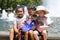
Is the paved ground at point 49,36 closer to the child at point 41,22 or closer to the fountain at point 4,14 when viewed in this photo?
the child at point 41,22

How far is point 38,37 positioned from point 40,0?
7558mm

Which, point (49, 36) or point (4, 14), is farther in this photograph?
point (4, 14)

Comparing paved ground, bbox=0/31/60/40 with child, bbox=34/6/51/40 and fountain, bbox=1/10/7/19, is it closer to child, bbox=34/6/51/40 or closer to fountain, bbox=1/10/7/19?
child, bbox=34/6/51/40

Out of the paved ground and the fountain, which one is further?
the fountain

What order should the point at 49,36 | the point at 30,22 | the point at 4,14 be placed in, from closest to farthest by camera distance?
the point at 49,36 < the point at 30,22 < the point at 4,14

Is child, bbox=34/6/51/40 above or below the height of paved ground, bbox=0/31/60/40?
above

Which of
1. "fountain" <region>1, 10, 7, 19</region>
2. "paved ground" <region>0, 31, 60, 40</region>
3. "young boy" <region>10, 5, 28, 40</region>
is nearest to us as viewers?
"paved ground" <region>0, 31, 60, 40</region>

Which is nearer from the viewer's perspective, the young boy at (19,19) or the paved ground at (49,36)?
the paved ground at (49,36)

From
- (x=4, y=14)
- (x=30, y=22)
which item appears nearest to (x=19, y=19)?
(x=30, y=22)

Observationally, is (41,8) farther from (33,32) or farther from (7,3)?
(7,3)

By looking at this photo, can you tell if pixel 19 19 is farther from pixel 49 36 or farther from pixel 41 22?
pixel 49 36

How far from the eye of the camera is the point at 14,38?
9.09ft

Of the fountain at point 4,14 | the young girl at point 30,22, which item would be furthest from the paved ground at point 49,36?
the fountain at point 4,14

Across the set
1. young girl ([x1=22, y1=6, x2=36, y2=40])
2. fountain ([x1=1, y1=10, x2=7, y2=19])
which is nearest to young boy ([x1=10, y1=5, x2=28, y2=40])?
young girl ([x1=22, y1=6, x2=36, y2=40])
